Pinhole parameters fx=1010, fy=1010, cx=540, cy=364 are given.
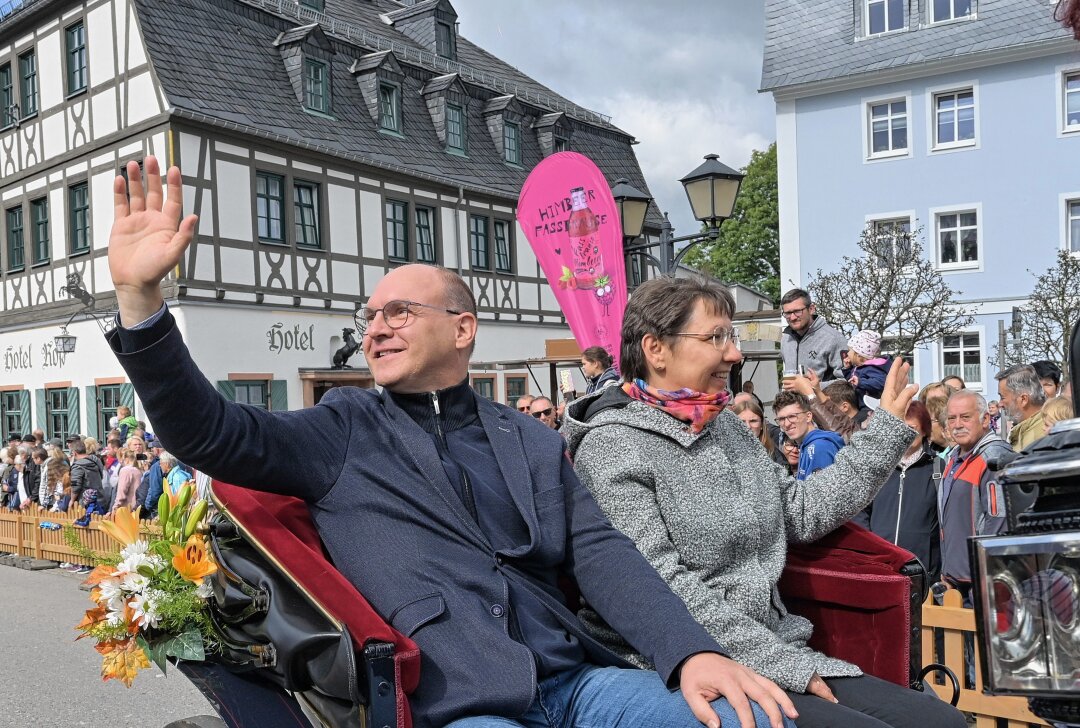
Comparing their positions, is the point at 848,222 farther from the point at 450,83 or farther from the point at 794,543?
the point at 794,543

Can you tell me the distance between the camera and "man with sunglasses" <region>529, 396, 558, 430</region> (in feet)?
32.9

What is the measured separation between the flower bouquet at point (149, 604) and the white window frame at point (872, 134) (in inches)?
1006

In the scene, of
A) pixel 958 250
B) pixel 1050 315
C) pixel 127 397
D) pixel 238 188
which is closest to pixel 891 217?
pixel 958 250

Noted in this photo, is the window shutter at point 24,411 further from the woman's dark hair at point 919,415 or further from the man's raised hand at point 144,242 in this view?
the man's raised hand at point 144,242

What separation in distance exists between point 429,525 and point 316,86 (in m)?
20.6

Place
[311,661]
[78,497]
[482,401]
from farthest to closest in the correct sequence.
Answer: [78,497], [482,401], [311,661]

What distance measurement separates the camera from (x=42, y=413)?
2070cm

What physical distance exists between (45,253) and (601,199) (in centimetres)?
1539

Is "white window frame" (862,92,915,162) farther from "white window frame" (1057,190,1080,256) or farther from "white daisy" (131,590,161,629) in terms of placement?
"white daisy" (131,590,161,629)

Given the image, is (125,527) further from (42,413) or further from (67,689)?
(42,413)

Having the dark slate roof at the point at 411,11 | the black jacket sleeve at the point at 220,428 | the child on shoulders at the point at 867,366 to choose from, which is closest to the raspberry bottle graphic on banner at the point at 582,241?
the child on shoulders at the point at 867,366

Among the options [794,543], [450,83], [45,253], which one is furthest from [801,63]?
[794,543]

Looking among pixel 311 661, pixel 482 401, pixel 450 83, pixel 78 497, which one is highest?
pixel 450 83

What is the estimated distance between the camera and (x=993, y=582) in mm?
1260
